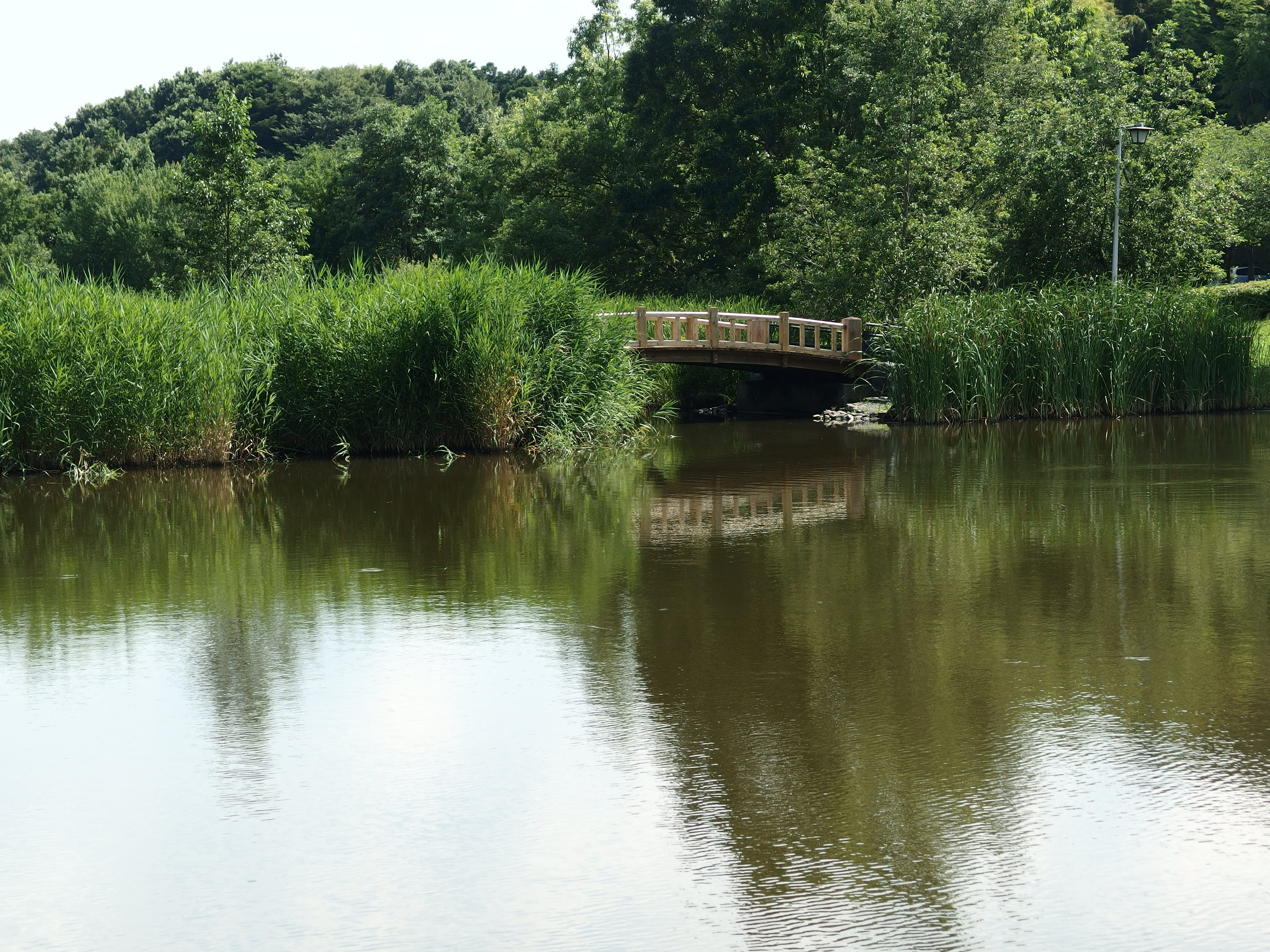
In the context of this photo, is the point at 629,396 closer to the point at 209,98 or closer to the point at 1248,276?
the point at 1248,276

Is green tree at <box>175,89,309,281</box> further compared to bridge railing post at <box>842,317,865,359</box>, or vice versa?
green tree at <box>175,89,309,281</box>

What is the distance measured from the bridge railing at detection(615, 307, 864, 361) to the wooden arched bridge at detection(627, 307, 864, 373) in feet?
0.04

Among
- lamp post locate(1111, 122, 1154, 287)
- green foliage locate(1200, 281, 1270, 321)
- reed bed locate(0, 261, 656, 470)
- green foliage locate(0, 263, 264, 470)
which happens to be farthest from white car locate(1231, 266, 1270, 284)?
green foliage locate(0, 263, 264, 470)

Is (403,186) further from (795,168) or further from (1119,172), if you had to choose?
(1119,172)

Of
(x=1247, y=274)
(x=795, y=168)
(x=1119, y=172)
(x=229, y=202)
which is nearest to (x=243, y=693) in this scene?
(x=1119, y=172)

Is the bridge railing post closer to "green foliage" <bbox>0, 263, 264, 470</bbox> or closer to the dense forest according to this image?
the dense forest

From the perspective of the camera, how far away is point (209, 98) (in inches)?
2965

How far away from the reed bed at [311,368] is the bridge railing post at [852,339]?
5589 millimetres

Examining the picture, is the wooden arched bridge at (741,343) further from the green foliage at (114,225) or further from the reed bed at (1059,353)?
the green foliage at (114,225)

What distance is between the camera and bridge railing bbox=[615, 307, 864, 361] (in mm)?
20953

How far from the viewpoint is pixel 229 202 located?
26.2 meters

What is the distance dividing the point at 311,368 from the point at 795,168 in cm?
1814

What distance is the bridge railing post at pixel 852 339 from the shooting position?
890 inches

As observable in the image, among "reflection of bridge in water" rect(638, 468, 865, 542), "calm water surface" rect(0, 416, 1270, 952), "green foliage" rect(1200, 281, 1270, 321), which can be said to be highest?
"green foliage" rect(1200, 281, 1270, 321)
